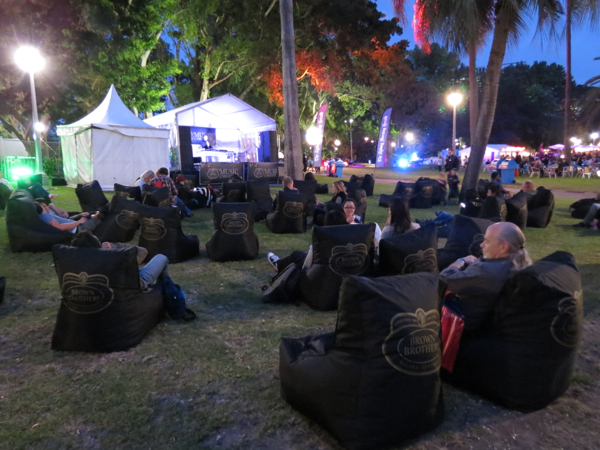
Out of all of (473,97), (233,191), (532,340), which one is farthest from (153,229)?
(473,97)

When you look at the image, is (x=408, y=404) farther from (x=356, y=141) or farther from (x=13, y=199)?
(x=356, y=141)

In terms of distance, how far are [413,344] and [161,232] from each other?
204 inches

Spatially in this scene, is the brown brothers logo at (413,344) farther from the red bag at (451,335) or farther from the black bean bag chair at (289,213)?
the black bean bag chair at (289,213)

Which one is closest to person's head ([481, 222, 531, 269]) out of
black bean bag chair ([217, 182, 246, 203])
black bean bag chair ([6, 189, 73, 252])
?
black bean bag chair ([6, 189, 73, 252])

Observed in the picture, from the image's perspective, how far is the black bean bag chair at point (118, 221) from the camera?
25.6ft

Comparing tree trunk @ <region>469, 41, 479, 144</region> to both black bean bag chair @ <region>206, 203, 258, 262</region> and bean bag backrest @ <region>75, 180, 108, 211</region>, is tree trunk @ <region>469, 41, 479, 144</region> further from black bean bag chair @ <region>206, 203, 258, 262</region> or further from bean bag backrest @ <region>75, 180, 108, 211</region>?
bean bag backrest @ <region>75, 180, 108, 211</region>

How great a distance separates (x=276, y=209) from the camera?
947 cm

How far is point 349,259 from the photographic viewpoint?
15.1 feet

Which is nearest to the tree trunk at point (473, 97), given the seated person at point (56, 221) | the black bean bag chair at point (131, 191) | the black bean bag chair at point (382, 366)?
the black bean bag chair at point (131, 191)

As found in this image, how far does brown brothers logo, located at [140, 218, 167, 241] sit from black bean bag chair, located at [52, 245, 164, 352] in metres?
3.05

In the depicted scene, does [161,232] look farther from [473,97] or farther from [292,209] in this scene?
[473,97]

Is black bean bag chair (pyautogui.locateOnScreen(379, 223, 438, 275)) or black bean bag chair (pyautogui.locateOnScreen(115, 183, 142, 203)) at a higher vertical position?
black bean bag chair (pyautogui.locateOnScreen(115, 183, 142, 203))

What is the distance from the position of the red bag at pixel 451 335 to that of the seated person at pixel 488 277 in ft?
0.38

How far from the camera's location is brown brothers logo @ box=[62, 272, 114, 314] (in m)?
3.54
